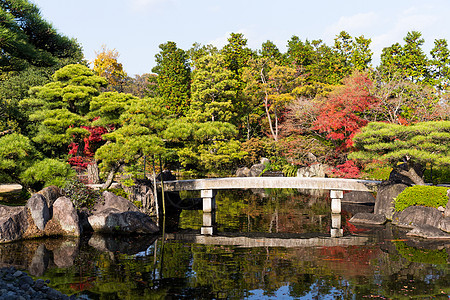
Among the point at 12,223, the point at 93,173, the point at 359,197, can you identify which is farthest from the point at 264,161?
the point at 12,223

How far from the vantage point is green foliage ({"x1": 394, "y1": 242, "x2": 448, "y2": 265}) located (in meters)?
13.1

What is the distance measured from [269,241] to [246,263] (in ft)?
11.3

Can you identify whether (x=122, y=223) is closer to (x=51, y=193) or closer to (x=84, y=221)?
(x=84, y=221)

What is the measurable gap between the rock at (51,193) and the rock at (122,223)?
166 centimetres

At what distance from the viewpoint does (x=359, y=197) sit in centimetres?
2578

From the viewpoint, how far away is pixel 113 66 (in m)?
50.5

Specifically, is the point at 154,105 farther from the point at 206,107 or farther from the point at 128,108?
the point at 206,107

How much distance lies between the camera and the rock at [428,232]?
52.9 feet

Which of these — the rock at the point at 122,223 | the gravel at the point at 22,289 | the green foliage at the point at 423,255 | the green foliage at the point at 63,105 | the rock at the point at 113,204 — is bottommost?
the green foliage at the point at 423,255

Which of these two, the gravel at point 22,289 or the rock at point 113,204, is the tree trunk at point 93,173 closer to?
the rock at point 113,204

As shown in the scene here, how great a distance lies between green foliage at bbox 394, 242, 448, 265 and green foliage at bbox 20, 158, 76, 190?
532 inches

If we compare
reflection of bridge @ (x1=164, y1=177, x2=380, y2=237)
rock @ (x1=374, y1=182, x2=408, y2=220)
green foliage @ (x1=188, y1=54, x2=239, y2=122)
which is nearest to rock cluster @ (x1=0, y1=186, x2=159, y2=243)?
reflection of bridge @ (x1=164, y1=177, x2=380, y2=237)

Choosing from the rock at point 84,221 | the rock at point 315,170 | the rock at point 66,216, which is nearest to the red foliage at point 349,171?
→ the rock at point 315,170

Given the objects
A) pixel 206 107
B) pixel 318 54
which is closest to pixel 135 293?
pixel 206 107
